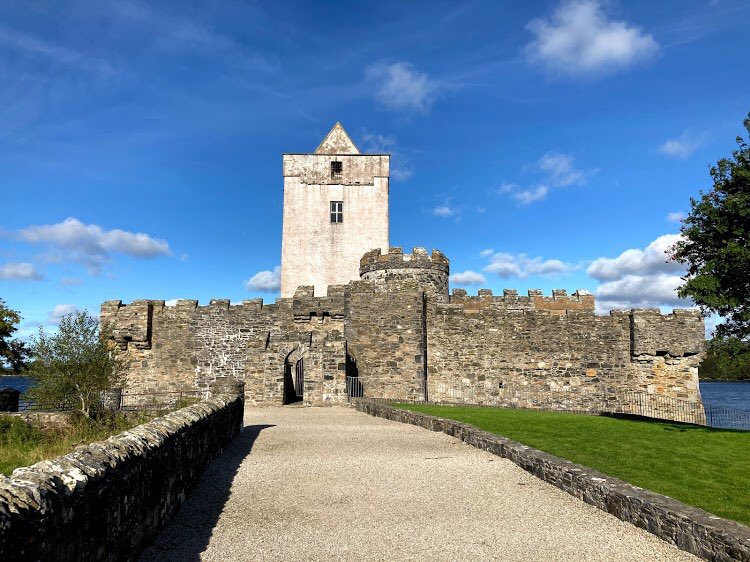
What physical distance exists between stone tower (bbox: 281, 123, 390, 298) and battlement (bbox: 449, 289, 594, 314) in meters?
11.5

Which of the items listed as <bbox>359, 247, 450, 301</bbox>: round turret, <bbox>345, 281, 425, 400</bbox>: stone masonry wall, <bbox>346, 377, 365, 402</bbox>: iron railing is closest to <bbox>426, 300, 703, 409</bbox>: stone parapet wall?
<bbox>345, 281, 425, 400</bbox>: stone masonry wall

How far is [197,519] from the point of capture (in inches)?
269

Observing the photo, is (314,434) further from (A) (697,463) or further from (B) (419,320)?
(B) (419,320)

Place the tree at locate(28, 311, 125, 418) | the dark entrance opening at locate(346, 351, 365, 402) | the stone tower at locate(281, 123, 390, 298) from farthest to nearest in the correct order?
the stone tower at locate(281, 123, 390, 298) → the dark entrance opening at locate(346, 351, 365, 402) → the tree at locate(28, 311, 125, 418)

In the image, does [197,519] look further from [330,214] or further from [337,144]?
[337,144]

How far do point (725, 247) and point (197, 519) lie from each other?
13218 mm

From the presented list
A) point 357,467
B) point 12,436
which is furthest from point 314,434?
point 12,436

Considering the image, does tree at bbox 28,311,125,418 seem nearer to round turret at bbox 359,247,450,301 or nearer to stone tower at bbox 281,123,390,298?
round turret at bbox 359,247,450,301

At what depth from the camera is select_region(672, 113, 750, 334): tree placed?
13.6 metres

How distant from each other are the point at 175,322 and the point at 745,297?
21531 millimetres

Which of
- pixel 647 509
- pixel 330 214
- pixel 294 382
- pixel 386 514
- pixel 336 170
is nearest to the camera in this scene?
pixel 647 509

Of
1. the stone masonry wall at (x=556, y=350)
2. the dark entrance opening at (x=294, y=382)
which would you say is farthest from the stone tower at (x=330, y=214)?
the stone masonry wall at (x=556, y=350)

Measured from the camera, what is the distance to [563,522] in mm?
6645

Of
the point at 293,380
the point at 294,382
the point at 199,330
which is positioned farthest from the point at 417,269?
the point at 199,330
